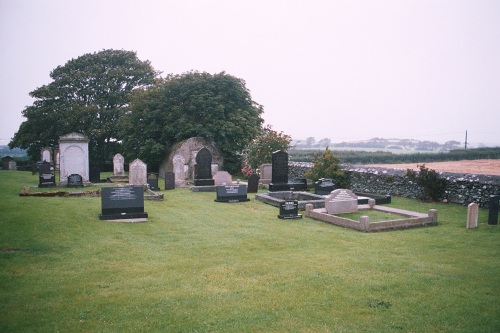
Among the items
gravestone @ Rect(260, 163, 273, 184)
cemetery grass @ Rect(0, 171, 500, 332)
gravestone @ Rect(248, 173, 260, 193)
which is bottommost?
cemetery grass @ Rect(0, 171, 500, 332)

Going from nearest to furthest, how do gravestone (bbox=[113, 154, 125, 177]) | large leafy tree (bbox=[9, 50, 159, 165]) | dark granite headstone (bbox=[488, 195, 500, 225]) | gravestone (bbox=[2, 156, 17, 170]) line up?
dark granite headstone (bbox=[488, 195, 500, 225]), gravestone (bbox=[113, 154, 125, 177]), gravestone (bbox=[2, 156, 17, 170]), large leafy tree (bbox=[9, 50, 159, 165])

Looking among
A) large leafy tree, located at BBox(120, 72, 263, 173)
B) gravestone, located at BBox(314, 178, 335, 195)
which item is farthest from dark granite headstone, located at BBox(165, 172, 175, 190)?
gravestone, located at BBox(314, 178, 335, 195)

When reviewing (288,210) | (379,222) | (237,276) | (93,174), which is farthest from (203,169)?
(237,276)

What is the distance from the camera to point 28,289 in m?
6.06

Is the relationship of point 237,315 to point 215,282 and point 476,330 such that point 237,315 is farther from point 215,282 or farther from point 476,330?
point 476,330

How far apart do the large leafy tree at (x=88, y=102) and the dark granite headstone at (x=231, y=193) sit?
2126cm

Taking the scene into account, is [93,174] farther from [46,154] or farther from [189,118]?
[46,154]

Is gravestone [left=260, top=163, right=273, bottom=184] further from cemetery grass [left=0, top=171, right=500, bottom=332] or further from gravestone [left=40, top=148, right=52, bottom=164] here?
gravestone [left=40, top=148, right=52, bottom=164]

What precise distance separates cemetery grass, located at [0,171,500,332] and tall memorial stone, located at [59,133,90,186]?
838cm

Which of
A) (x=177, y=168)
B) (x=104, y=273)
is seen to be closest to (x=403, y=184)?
(x=177, y=168)

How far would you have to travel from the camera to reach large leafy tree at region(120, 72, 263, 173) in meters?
29.8

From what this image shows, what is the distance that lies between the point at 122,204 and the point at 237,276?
248 inches

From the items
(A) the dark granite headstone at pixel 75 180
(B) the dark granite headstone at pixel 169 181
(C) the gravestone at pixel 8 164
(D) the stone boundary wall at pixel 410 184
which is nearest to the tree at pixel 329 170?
(D) the stone boundary wall at pixel 410 184

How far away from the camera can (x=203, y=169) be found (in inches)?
882
